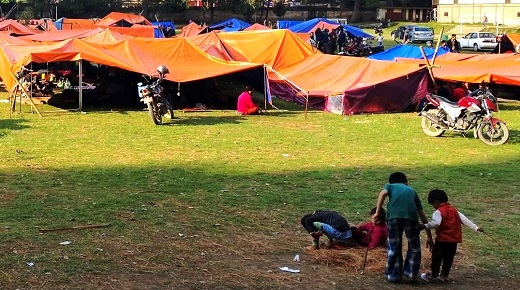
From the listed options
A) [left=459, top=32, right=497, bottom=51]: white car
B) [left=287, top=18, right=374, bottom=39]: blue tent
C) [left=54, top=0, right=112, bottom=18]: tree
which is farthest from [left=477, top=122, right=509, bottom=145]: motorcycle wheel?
[left=54, top=0, right=112, bottom=18]: tree

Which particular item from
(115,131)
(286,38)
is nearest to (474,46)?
(286,38)

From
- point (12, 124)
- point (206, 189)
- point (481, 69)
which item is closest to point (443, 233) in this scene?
point (206, 189)

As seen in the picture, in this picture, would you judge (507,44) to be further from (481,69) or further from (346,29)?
(481,69)

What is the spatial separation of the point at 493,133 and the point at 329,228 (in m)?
7.73

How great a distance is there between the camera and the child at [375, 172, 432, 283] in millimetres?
6402

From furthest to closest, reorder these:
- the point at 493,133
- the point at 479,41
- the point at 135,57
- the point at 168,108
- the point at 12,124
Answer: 1. the point at 479,41
2. the point at 135,57
3. the point at 168,108
4. the point at 12,124
5. the point at 493,133

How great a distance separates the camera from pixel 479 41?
147ft

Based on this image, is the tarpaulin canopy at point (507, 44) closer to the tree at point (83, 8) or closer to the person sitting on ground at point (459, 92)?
the person sitting on ground at point (459, 92)

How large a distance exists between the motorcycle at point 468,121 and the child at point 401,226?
7953 mm

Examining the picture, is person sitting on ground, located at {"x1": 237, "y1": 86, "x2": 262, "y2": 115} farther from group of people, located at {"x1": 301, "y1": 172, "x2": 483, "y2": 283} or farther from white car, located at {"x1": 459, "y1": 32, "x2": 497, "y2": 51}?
white car, located at {"x1": 459, "y1": 32, "x2": 497, "y2": 51}

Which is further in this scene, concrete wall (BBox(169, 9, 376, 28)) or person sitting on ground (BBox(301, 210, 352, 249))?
concrete wall (BBox(169, 9, 376, 28))

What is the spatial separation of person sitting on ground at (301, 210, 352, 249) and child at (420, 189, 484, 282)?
0.96 metres

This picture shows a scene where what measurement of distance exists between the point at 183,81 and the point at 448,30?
4535cm

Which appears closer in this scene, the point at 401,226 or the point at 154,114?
the point at 401,226
